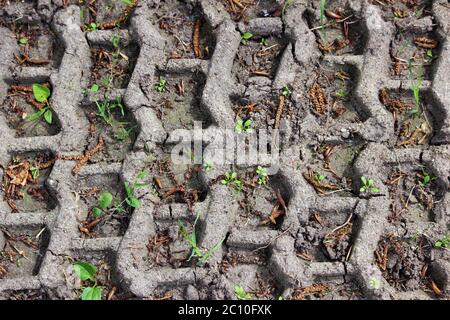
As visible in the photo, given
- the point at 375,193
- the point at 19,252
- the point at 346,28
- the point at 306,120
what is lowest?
the point at 19,252

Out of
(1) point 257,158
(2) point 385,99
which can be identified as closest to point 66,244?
(1) point 257,158

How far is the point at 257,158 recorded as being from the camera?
88.4 inches

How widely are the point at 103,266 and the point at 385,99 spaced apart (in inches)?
55.3

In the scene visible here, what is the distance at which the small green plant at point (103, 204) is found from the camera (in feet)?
7.37

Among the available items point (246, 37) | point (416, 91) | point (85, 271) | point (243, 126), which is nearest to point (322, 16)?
point (246, 37)

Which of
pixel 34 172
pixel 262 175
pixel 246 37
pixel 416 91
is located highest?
pixel 246 37

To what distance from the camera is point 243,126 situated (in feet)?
7.56

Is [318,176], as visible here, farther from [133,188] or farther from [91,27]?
[91,27]

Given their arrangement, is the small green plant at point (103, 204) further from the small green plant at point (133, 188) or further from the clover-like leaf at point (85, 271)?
the clover-like leaf at point (85, 271)

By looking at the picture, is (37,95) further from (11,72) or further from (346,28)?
(346,28)

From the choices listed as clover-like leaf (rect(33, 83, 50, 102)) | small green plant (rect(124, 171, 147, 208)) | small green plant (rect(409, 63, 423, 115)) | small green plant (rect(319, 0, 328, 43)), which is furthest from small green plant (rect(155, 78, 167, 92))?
small green plant (rect(409, 63, 423, 115))

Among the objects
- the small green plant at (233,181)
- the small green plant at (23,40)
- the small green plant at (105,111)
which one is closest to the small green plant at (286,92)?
the small green plant at (233,181)

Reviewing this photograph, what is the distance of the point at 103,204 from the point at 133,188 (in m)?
0.15

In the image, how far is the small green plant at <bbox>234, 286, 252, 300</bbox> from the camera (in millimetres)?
2092
